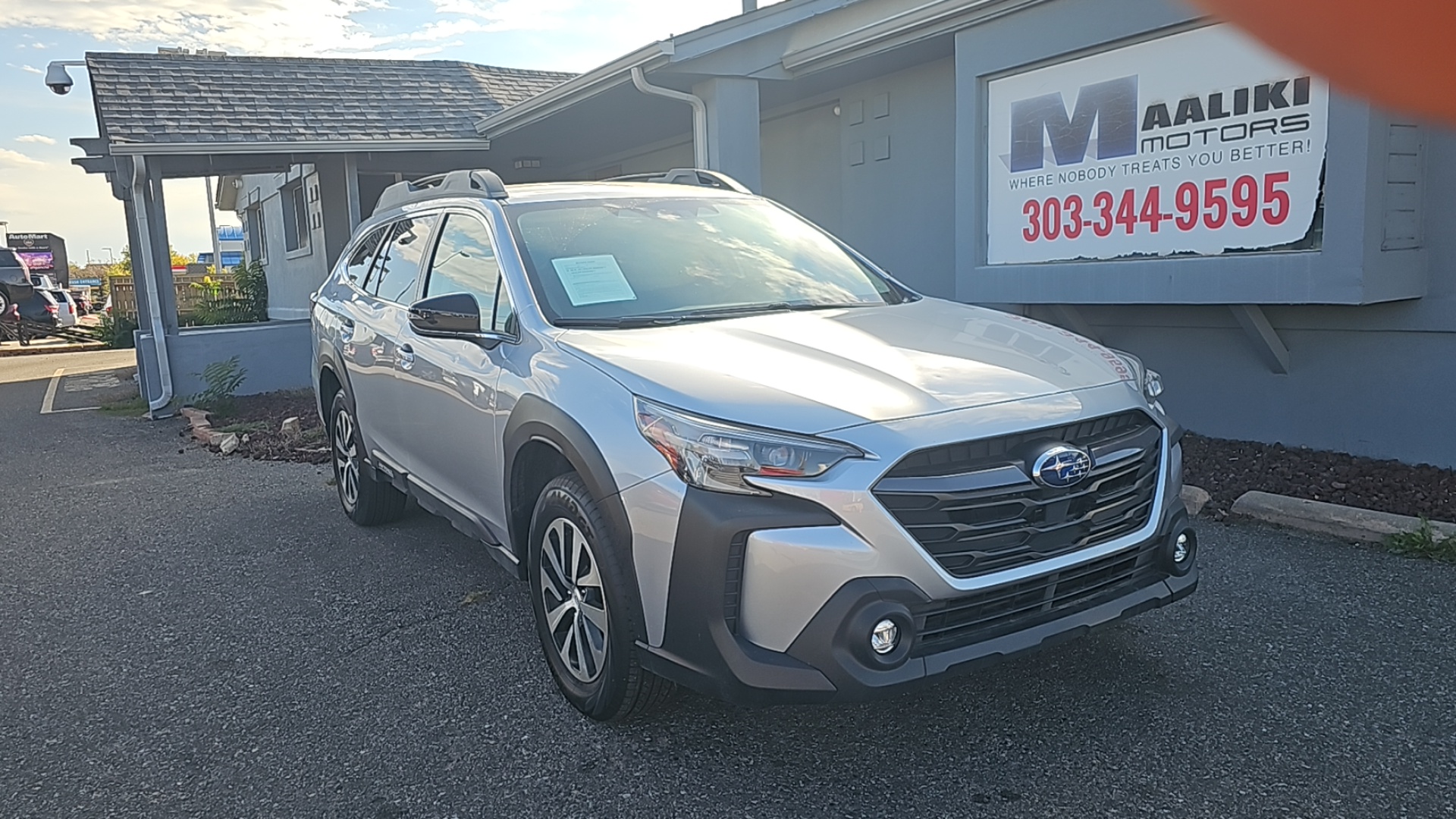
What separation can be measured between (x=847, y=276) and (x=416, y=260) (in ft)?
6.66

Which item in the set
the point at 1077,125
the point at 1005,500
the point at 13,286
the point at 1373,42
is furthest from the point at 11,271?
the point at 1005,500

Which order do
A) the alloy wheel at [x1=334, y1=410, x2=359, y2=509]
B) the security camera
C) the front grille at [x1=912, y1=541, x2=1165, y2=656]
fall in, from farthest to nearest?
the security camera
the alloy wheel at [x1=334, y1=410, x2=359, y2=509]
the front grille at [x1=912, y1=541, x2=1165, y2=656]

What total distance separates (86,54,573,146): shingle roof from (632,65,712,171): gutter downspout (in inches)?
194

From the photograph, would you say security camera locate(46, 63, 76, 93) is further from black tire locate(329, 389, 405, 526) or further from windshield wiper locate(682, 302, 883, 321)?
windshield wiper locate(682, 302, 883, 321)

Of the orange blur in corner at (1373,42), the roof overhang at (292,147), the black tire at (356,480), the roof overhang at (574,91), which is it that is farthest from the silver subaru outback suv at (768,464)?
the roof overhang at (292,147)

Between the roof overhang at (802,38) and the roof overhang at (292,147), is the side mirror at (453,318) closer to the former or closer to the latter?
the roof overhang at (802,38)

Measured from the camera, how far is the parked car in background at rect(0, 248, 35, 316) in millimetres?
22531

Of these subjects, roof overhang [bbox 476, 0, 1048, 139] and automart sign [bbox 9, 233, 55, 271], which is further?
automart sign [bbox 9, 233, 55, 271]

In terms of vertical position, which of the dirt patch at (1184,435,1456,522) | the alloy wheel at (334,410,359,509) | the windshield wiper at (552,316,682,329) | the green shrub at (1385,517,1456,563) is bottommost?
the green shrub at (1385,517,1456,563)

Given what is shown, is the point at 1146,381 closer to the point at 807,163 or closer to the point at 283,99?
the point at 807,163

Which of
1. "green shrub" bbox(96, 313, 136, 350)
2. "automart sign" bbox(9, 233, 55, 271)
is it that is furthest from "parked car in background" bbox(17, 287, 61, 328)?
"automart sign" bbox(9, 233, 55, 271)

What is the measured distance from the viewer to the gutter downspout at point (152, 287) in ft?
37.4

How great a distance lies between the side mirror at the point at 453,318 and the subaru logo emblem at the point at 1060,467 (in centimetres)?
194

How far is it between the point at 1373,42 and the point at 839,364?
11.9 ft
